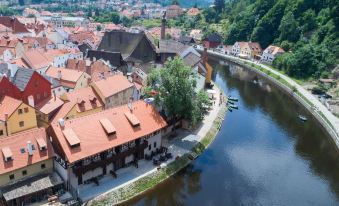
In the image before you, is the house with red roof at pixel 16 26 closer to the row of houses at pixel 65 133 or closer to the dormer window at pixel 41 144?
the row of houses at pixel 65 133

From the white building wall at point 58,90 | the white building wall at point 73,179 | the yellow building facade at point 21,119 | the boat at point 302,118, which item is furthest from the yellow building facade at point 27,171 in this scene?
the boat at point 302,118

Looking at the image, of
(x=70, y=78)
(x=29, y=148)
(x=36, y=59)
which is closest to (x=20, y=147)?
(x=29, y=148)

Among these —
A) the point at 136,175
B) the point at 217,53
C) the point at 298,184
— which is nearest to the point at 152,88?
the point at 136,175

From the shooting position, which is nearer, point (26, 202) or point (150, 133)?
point (26, 202)

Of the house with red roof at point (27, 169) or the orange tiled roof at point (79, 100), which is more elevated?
the orange tiled roof at point (79, 100)

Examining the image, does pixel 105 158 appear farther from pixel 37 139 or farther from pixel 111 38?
pixel 111 38

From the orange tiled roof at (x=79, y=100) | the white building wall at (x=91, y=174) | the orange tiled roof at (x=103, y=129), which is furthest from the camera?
the orange tiled roof at (x=79, y=100)
